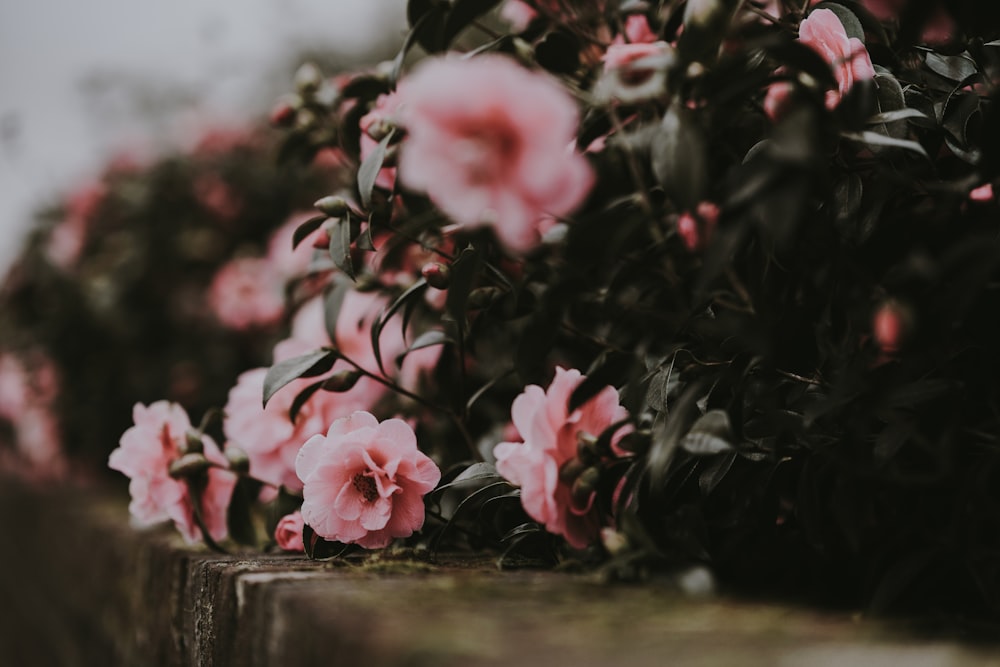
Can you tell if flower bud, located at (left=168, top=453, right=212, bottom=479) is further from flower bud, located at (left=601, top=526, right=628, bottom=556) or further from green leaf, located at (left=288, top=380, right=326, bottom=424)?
flower bud, located at (left=601, top=526, right=628, bottom=556)

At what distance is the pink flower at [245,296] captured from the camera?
2.19m

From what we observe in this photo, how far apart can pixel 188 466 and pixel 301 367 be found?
0.19 m

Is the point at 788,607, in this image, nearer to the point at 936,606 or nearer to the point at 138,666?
the point at 936,606

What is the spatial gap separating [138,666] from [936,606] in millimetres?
1153

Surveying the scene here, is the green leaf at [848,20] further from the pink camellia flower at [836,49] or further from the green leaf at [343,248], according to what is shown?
the green leaf at [343,248]

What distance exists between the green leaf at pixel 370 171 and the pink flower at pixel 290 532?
0.33 meters

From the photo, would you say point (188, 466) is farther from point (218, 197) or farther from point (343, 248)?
point (218, 197)

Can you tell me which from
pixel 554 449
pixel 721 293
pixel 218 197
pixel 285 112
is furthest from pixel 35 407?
pixel 721 293

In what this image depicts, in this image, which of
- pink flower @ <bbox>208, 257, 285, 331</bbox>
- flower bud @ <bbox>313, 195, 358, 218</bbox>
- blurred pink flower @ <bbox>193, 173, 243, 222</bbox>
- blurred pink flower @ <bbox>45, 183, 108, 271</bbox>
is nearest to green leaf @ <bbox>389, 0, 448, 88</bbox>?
flower bud @ <bbox>313, 195, 358, 218</bbox>

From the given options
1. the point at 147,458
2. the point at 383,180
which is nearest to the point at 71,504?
→ the point at 147,458

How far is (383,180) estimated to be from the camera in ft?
3.25

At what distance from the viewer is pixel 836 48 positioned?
69cm

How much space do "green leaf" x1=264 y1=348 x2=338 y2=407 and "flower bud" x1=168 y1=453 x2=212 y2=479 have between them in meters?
0.16

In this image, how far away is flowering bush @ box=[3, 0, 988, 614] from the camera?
0.53 m
